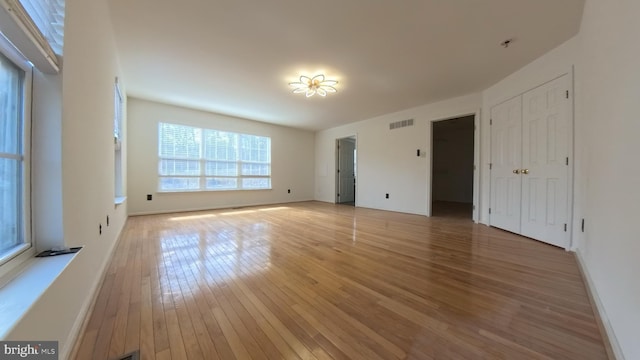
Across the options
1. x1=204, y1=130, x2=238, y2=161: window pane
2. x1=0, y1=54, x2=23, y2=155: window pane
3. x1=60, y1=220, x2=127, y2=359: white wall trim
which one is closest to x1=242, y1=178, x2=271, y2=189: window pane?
x1=204, y1=130, x2=238, y2=161: window pane

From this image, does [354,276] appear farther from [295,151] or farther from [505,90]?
[295,151]

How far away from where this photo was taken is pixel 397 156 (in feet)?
18.7

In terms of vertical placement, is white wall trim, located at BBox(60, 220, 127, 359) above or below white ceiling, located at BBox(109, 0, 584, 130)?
below

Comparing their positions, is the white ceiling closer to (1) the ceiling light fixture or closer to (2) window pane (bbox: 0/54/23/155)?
(1) the ceiling light fixture

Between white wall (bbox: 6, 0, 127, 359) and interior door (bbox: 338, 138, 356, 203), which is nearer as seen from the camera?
white wall (bbox: 6, 0, 127, 359)

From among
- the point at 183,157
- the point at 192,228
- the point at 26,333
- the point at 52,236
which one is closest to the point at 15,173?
the point at 52,236

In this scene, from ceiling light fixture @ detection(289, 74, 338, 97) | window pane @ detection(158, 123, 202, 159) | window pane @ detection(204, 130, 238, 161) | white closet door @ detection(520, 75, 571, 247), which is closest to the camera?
white closet door @ detection(520, 75, 571, 247)

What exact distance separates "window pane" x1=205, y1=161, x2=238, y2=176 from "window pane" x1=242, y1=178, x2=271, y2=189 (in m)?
0.40

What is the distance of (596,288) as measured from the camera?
1620 millimetres

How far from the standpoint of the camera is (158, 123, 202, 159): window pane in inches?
207

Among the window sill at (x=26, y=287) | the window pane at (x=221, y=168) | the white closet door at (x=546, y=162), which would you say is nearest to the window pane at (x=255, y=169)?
the window pane at (x=221, y=168)

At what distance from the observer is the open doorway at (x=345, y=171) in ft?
24.8

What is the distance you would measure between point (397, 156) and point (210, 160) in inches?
192

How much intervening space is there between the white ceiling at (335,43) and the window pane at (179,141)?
0.98 meters
